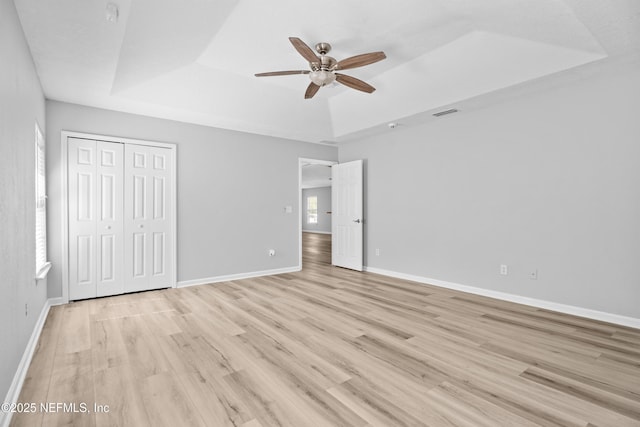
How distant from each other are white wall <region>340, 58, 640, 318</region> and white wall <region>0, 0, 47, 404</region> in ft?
15.8

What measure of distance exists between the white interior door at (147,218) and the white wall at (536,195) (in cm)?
380

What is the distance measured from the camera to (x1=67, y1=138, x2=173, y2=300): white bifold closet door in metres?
4.20

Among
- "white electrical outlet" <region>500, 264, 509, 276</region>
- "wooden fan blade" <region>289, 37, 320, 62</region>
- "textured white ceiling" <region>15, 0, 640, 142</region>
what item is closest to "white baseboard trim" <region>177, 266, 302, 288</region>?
"textured white ceiling" <region>15, 0, 640, 142</region>

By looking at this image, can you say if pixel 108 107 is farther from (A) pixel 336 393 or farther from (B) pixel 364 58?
(A) pixel 336 393

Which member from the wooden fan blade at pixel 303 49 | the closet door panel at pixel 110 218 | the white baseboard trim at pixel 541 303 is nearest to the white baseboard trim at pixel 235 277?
the closet door panel at pixel 110 218

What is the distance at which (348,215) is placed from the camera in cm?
643

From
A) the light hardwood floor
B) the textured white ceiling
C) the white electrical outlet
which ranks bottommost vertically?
the light hardwood floor

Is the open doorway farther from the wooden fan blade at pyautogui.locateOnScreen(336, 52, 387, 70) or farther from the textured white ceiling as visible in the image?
the wooden fan blade at pyautogui.locateOnScreen(336, 52, 387, 70)

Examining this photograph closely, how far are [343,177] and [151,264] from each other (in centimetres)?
380

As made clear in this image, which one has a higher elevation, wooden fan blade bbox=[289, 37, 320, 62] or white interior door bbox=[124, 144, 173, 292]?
wooden fan blade bbox=[289, 37, 320, 62]

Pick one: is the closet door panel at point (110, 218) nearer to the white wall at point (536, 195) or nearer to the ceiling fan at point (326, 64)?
the ceiling fan at point (326, 64)

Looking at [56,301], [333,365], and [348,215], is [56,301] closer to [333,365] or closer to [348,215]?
[333,365]

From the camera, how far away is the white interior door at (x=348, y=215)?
620 cm

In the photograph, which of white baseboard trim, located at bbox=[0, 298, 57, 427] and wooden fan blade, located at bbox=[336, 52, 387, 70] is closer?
white baseboard trim, located at bbox=[0, 298, 57, 427]
